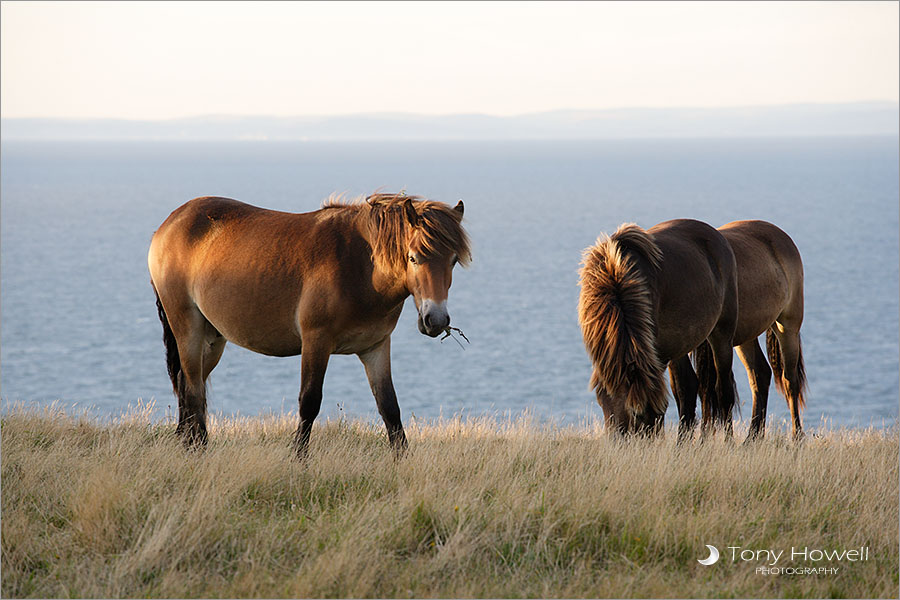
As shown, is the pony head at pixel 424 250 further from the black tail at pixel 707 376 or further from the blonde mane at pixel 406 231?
the black tail at pixel 707 376

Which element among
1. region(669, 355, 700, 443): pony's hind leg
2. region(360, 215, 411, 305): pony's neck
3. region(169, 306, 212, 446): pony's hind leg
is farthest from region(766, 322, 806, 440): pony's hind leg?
region(169, 306, 212, 446): pony's hind leg

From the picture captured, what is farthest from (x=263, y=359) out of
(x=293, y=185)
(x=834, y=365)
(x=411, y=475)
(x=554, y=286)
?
(x=293, y=185)

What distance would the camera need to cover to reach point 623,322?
6.13 meters

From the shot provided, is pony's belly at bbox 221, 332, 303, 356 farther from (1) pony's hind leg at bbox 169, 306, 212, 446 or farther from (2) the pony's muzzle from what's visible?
(2) the pony's muzzle

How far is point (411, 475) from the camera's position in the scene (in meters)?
5.77

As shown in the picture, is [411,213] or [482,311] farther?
[482,311]

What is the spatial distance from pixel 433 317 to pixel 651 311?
1.81 meters

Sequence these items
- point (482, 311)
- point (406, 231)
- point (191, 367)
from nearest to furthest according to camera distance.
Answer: point (406, 231) → point (191, 367) → point (482, 311)

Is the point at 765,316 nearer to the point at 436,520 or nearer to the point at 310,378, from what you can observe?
the point at 310,378

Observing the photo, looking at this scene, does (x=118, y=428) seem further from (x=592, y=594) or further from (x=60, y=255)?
(x=60, y=255)

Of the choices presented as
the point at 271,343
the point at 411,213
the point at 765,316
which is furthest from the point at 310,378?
the point at 765,316

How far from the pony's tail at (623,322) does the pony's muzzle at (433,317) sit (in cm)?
123

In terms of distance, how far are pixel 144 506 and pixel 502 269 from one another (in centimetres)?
5294

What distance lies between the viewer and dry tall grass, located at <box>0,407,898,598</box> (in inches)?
173
